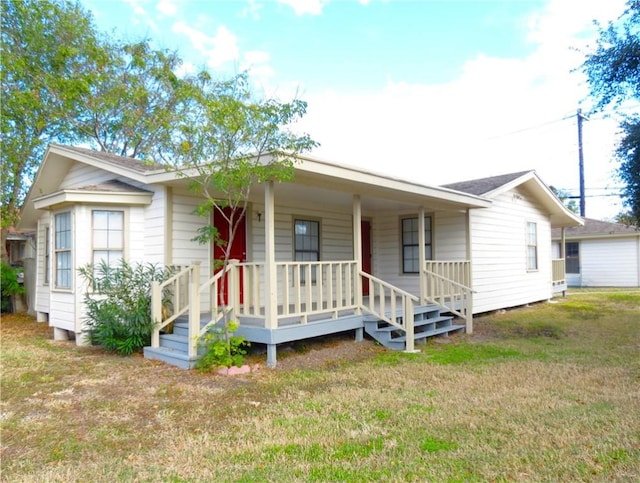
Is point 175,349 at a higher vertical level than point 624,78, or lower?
lower

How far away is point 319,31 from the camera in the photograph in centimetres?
1175

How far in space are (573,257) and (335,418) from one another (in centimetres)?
2206

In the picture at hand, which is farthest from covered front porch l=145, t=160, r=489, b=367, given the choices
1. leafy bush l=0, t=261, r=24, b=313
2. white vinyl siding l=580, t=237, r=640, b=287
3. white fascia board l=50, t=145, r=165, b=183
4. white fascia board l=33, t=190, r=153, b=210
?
white vinyl siding l=580, t=237, r=640, b=287

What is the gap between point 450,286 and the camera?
952cm

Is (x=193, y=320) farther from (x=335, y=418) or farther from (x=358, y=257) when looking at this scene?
(x=358, y=257)

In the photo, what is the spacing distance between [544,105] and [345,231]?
66.9 ft

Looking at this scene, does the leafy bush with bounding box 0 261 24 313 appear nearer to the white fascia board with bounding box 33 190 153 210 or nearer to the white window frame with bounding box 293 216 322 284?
the white fascia board with bounding box 33 190 153 210

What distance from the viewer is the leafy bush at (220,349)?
5953 millimetres

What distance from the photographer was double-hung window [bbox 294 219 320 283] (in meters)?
9.76

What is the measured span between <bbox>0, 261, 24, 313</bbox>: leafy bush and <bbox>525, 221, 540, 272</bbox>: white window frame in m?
14.3

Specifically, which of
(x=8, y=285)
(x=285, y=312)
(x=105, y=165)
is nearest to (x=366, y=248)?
(x=285, y=312)

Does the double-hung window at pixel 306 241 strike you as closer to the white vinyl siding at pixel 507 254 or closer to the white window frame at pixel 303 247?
the white window frame at pixel 303 247

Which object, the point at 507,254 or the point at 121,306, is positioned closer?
the point at 121,306

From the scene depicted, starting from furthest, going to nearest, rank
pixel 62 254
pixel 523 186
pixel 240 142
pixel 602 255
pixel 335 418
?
pixel 602 255, pixel 523 186, pixel 62 254, pixel 240 142, pixel 335 418
